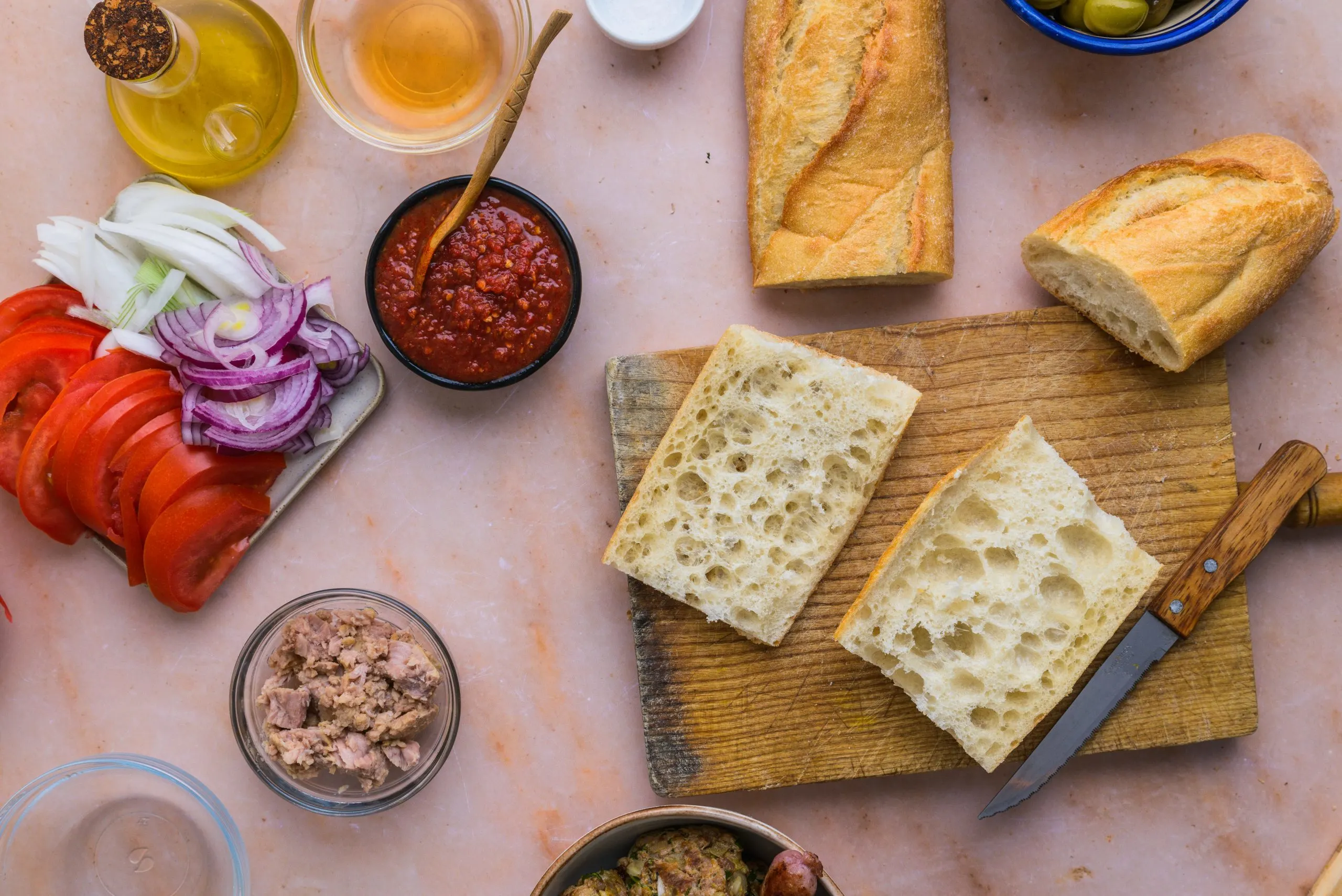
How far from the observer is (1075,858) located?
9.59 feet

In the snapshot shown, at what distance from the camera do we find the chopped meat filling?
2.58m

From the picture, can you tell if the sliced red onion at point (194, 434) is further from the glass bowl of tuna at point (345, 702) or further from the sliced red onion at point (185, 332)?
the glass bowl of tuna at point (345, 702)

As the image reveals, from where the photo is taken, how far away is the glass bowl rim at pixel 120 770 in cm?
271

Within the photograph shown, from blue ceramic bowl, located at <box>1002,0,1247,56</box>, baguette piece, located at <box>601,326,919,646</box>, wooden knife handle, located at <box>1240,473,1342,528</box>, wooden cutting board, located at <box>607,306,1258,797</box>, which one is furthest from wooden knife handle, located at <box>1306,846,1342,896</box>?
blue ceramic bowl, located at <box>1002,0,1247,56</box>

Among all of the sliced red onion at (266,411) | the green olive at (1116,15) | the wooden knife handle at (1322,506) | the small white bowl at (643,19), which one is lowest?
the sliced red onion at (266,411)

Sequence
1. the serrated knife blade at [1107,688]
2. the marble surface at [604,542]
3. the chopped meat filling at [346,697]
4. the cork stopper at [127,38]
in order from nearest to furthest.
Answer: the cork stopper at [127,38]
the chopped meat filling at [346,697]
the serrated knife blade at [1107,688]
the marble surface at [604,542]

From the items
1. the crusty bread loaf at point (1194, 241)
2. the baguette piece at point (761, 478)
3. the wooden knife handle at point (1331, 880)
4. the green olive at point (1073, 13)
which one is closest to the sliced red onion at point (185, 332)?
the baguette piece at point (761, 478)

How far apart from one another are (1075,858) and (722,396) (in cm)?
180

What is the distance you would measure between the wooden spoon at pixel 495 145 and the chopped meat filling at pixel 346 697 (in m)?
0.99

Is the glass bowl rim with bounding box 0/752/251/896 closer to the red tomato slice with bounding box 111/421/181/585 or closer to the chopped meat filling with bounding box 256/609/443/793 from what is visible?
the chopped meat filling with bounding box 256/609/443/793

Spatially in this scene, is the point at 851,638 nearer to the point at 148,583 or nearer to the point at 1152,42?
the point at 1152,42

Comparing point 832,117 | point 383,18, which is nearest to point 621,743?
point 832,117

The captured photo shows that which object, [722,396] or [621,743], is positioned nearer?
[722,396]

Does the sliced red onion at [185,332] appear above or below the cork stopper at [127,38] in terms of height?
below
